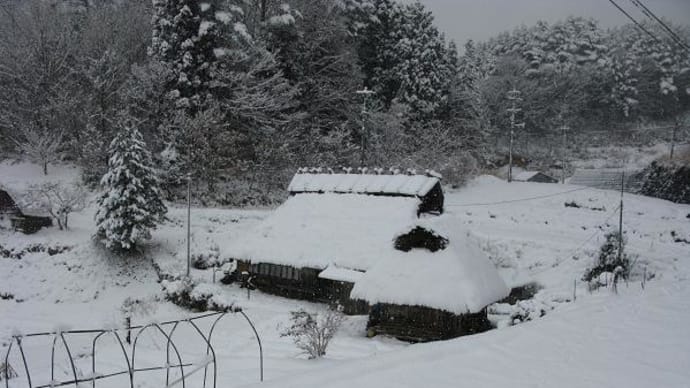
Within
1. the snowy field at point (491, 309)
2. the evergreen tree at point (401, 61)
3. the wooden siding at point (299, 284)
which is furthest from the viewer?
the evergreen tree at point (401, 61)

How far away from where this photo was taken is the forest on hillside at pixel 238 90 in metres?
27.9

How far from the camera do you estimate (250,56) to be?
29469mm

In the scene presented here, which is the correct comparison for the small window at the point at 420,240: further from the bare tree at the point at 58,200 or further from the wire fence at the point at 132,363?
the bare tree at the point at 58,200

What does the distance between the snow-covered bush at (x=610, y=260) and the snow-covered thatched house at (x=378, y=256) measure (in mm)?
5604

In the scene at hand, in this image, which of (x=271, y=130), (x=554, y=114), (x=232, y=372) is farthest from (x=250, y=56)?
(x=554, y=114)

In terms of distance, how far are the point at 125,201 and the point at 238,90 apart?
1173 cm

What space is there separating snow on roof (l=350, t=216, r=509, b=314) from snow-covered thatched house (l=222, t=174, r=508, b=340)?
0.10ft

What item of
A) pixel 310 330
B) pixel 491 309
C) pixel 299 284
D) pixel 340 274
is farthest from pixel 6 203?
pixel 491 309

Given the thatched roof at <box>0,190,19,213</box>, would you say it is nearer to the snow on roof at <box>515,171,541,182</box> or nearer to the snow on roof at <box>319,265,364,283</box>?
the snow on roof at <box>319,265,364,283</box>

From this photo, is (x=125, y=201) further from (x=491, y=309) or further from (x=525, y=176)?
(x=525, y=176)

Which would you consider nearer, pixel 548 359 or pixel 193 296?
pixel 548 359

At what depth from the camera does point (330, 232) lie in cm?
1883

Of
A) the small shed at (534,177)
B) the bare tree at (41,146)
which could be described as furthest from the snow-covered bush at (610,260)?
the bare tree at (41,146)

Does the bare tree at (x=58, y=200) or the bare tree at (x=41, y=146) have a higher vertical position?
the bare tree at (x=41, y=146)
